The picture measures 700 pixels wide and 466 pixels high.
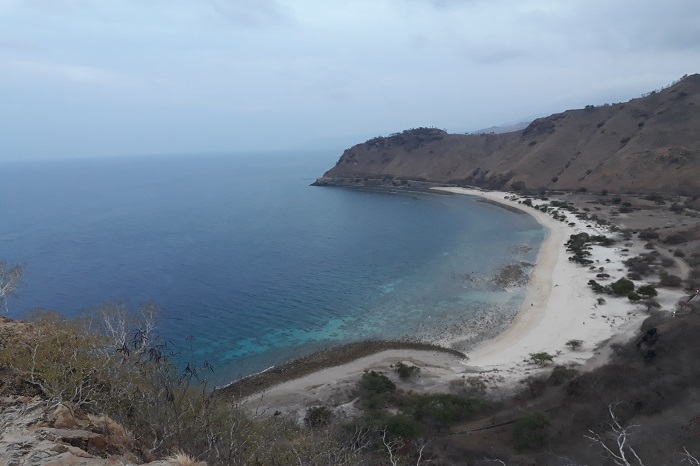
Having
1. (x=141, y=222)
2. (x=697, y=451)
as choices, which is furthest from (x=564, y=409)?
(x=141, y=222)

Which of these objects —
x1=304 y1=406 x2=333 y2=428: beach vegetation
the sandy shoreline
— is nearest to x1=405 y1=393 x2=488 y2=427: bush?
the sandy shoreline

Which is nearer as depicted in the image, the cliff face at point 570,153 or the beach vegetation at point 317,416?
the beach vegetation at point 317,416

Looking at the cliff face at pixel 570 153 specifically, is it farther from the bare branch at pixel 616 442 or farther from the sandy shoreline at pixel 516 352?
the bare branch at pixel 616 442

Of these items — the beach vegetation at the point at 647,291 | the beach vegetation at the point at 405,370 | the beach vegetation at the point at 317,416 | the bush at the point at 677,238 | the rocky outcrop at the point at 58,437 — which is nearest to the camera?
the rocky outcrop at the point at 58,437

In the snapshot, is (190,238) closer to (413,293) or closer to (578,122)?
(413,293)

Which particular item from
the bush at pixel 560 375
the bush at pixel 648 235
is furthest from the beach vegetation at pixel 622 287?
the bush at pixel 648 235

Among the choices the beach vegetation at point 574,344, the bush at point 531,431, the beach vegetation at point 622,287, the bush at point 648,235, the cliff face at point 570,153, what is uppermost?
the cliff face at point 570,153
